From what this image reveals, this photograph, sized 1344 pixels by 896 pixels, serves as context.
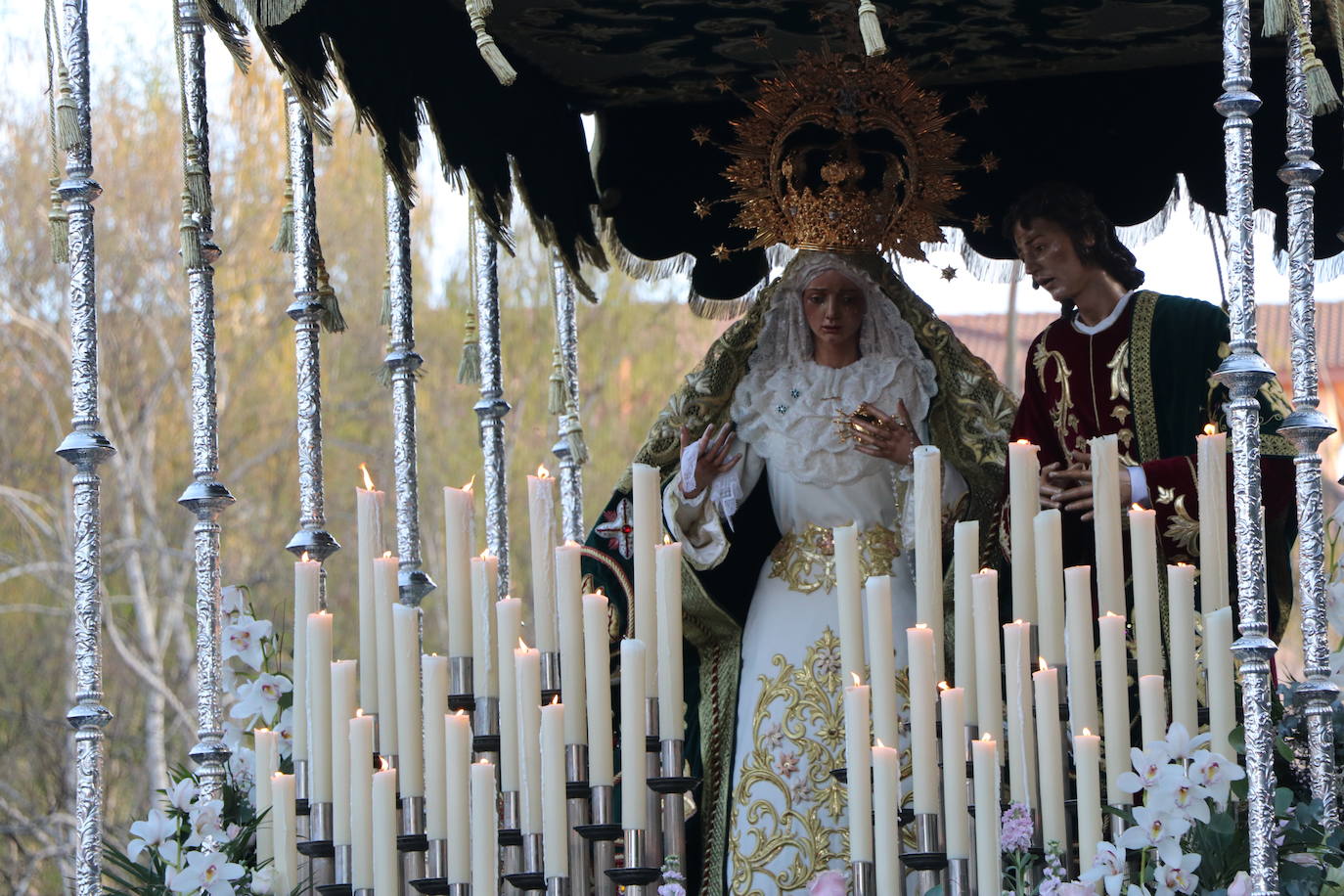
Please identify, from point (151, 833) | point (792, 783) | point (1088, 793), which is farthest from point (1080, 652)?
point (151, 833)

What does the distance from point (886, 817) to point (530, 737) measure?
0.66m

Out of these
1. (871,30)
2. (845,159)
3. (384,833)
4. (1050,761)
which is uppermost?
(845,159)

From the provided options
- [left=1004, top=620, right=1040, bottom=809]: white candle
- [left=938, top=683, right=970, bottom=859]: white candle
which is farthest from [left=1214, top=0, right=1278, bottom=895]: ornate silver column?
[left=938, top=683, right=970, bottom=859]: white candle

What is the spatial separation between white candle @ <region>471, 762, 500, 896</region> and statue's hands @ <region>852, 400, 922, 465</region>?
165 cm

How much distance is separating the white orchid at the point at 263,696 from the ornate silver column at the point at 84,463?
0.43m

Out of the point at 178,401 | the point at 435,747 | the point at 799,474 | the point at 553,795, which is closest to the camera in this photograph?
the point at 553,795

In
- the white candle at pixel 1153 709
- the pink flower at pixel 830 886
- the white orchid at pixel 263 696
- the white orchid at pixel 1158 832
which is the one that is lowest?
the pink flower at pixel 830 886

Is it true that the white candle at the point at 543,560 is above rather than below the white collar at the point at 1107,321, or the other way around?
below

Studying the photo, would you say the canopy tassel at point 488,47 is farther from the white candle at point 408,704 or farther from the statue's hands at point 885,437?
the statue's hands at point 885,437

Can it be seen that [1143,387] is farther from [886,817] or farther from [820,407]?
[886,817]

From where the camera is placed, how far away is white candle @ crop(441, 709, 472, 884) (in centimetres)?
412

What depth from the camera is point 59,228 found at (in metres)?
4.98

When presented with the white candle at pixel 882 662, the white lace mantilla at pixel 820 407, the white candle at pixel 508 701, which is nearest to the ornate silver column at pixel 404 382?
the white lace mantilla at pixel 820 407

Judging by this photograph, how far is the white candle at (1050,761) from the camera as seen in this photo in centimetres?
397
